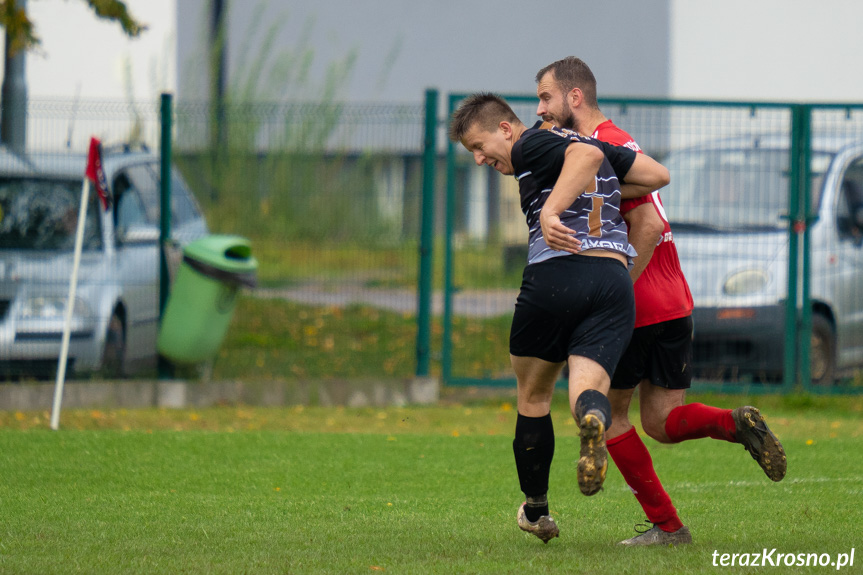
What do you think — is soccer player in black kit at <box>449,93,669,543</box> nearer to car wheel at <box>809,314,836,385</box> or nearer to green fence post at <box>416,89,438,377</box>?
green fence post at <box>416,89,438,377</box>

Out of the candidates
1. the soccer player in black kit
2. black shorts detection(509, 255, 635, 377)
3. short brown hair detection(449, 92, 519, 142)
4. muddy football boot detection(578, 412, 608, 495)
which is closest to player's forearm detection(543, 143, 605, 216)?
the soccer player in black kit

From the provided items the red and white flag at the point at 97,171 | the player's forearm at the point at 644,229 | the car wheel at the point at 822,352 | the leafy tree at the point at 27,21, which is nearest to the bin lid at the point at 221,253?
the red and white flag at the point at 97,171

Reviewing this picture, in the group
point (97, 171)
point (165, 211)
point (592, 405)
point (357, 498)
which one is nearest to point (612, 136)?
point (592, 405)

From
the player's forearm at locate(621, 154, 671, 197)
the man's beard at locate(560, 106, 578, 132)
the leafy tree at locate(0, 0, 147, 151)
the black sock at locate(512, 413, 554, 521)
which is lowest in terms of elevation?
the black sock at locate(512, 413, 554, 521)

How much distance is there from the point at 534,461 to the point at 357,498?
5.46ft

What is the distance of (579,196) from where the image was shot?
13.5ft

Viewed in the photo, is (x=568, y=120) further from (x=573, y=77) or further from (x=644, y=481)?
(x=644, y=481)

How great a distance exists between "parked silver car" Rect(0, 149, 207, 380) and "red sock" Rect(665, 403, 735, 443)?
20.2 feet

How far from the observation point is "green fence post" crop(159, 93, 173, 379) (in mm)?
9852

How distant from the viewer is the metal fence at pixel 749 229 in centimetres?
977

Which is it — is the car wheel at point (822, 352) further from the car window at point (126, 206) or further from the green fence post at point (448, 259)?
the car window at point (126, 206)

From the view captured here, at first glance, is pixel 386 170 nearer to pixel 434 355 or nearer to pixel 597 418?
pixel 434 355

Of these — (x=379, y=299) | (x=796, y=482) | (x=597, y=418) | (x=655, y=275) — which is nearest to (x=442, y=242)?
(x=379, y=299)

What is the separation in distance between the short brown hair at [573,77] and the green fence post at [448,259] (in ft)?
17.4
